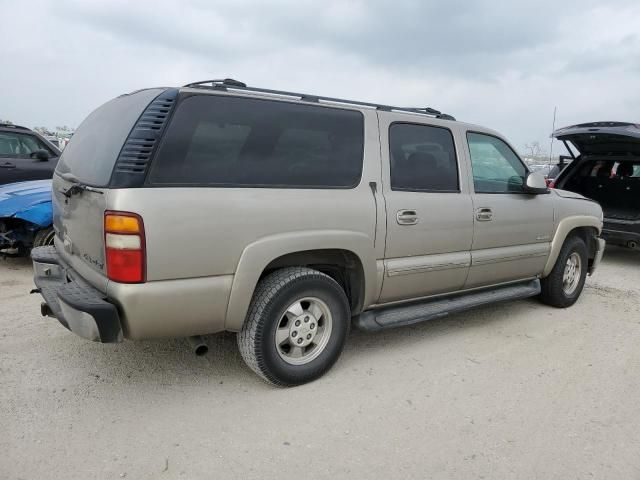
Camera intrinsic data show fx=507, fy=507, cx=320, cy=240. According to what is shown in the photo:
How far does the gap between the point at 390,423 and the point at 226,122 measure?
6.48 feet

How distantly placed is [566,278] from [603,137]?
3.12 m

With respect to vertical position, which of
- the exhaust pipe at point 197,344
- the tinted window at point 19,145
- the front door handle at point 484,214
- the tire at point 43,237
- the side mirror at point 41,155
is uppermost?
the tinted window at point 19,145

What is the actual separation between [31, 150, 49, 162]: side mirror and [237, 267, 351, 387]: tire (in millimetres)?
6234

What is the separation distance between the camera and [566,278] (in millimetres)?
5230

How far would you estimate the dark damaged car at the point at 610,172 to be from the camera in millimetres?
7105

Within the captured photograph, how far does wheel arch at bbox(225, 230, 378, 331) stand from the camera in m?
2.92

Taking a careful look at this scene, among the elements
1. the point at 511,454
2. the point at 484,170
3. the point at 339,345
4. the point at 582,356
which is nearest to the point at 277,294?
A: the point at 339,345

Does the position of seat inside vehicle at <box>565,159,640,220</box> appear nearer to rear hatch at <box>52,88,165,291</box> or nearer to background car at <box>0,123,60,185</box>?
rear hatch at <box>52,88,165,291</box>

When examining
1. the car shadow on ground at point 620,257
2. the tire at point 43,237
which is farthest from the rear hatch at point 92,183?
the car shadow on ground at point 620,257

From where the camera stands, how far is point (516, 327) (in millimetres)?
4594

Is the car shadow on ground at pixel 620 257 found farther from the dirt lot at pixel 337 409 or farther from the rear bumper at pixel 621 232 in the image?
the dirt lot at pixel 337 409

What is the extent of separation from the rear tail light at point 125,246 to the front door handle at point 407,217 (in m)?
1.75

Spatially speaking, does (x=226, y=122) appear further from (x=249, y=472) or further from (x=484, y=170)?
(x=484, y=170)

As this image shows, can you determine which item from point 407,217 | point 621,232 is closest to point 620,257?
point 621,232
